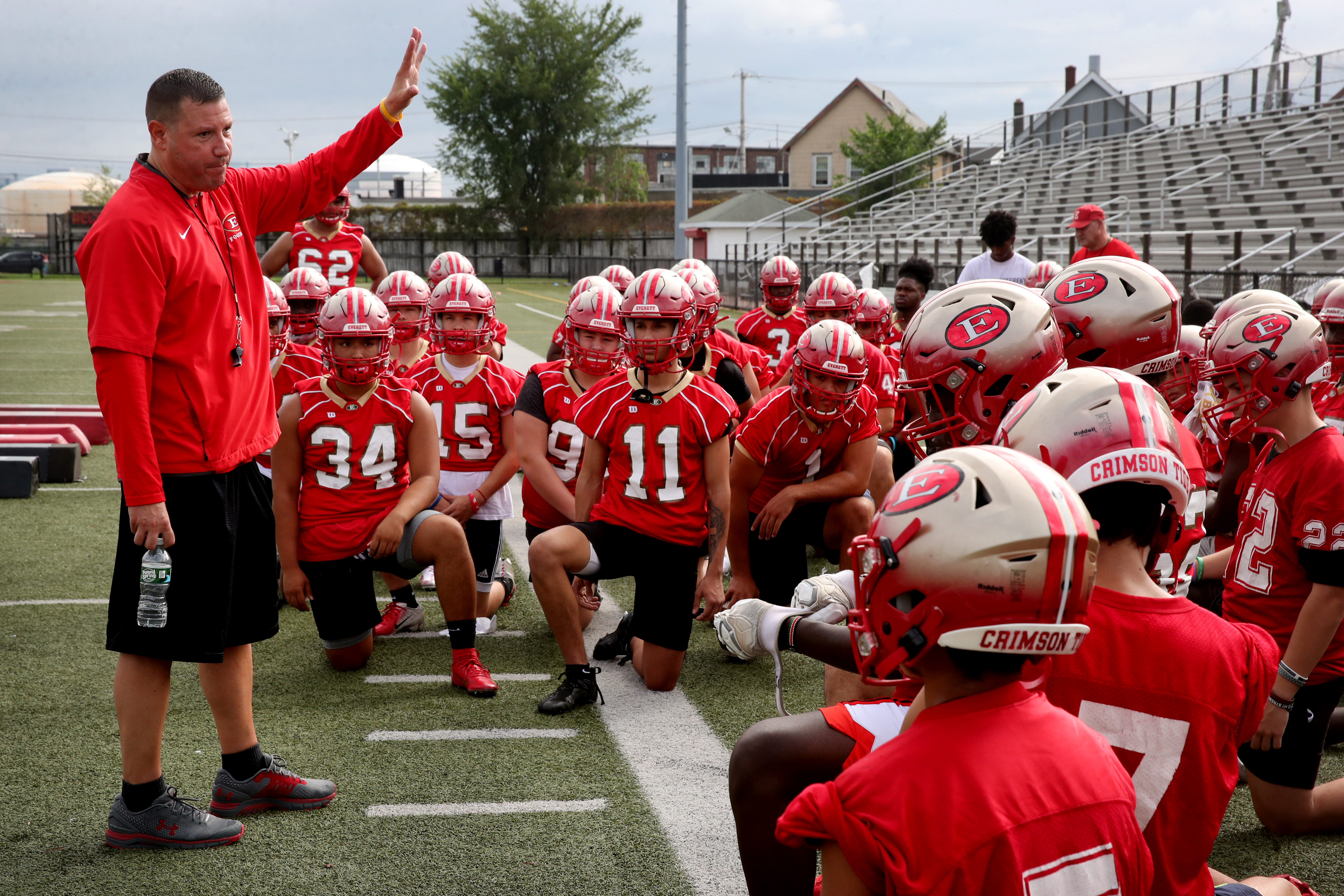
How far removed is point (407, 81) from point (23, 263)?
4695 cm

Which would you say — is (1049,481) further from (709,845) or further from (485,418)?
(485,418)

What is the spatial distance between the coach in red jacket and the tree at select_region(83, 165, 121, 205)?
266 feet

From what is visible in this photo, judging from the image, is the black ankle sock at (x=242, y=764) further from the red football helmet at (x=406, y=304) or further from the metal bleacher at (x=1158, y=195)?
the metal bleacher at (x=1158, y=195)

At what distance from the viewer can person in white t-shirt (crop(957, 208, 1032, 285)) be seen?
8922 mm

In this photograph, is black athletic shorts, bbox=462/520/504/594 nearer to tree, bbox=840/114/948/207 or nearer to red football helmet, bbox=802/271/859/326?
red football helmet, bbox=802/271/859/326

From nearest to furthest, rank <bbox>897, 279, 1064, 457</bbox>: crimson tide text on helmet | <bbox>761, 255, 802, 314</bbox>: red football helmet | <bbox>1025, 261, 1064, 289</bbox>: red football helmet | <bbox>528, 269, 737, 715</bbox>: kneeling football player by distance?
<bbox>897, 279, 1064, 457</bbox>: crimson tide text on helmet, <bbox>528, 269, 737, 715</bbox>: kneeling football player, <bbox>1025, 261, 1064, 289</bbox>: red football helmet, <bbox>761, 255, 802, 314</bbox>: red football helmet

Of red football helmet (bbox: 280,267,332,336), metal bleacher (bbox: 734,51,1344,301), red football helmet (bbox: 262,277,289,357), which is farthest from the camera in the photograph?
metal bleacher (bbox: 734,51,1344,301)

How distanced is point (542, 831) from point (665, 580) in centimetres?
156

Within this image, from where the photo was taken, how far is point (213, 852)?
3266mm

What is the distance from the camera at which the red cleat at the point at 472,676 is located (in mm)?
4543

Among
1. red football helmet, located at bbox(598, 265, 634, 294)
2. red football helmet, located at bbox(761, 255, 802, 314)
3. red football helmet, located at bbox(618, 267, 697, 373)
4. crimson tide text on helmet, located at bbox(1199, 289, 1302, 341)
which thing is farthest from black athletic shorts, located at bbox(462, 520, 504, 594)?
crimson tide text on helmet, located at bbox(1199, 289, 1302, 341)

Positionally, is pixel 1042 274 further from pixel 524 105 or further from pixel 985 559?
pixel 524 105

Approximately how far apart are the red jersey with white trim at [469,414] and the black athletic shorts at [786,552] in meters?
1.53

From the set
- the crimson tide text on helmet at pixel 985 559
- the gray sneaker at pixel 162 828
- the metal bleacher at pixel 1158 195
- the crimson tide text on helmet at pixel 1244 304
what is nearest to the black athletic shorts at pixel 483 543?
the gray sneaker at pixel 162 828
